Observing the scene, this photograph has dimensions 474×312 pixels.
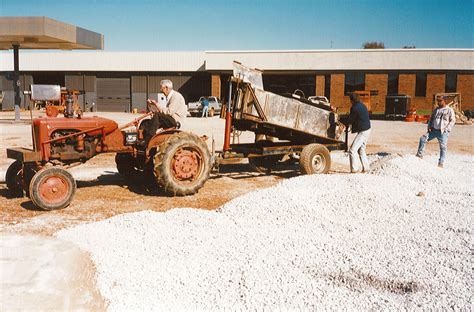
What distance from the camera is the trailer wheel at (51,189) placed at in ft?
21.1

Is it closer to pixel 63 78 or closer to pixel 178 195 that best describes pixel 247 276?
pixel 178 195

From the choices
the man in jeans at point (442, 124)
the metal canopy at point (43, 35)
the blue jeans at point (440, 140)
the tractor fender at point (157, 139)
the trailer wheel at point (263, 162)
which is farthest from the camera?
the metal canopy at point (43, 35)

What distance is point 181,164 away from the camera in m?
7.58

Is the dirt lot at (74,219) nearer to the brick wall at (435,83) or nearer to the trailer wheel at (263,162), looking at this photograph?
the trailer wheel at (263,162)

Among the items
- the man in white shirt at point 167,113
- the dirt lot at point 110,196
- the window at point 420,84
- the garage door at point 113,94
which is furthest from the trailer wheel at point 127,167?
the garage door at point 113,94

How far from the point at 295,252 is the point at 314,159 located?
4.81 meters

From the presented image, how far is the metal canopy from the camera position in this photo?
23.5 metres

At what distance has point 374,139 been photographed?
18719mm

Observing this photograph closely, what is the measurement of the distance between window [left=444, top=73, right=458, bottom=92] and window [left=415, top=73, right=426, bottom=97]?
1.90 meters

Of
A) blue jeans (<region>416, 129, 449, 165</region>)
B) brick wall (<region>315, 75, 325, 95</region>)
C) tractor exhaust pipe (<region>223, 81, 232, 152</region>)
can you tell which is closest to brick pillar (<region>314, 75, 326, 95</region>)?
brick wall (<region>315, 75, 325, 95</region>)

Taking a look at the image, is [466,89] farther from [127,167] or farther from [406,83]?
[127,167]

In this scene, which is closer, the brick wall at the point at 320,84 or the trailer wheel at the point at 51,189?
the trailer wheel at the point at 51,189

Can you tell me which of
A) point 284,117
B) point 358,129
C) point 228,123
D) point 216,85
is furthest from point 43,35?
point 216,85

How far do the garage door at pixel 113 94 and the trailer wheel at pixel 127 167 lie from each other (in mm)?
39739
